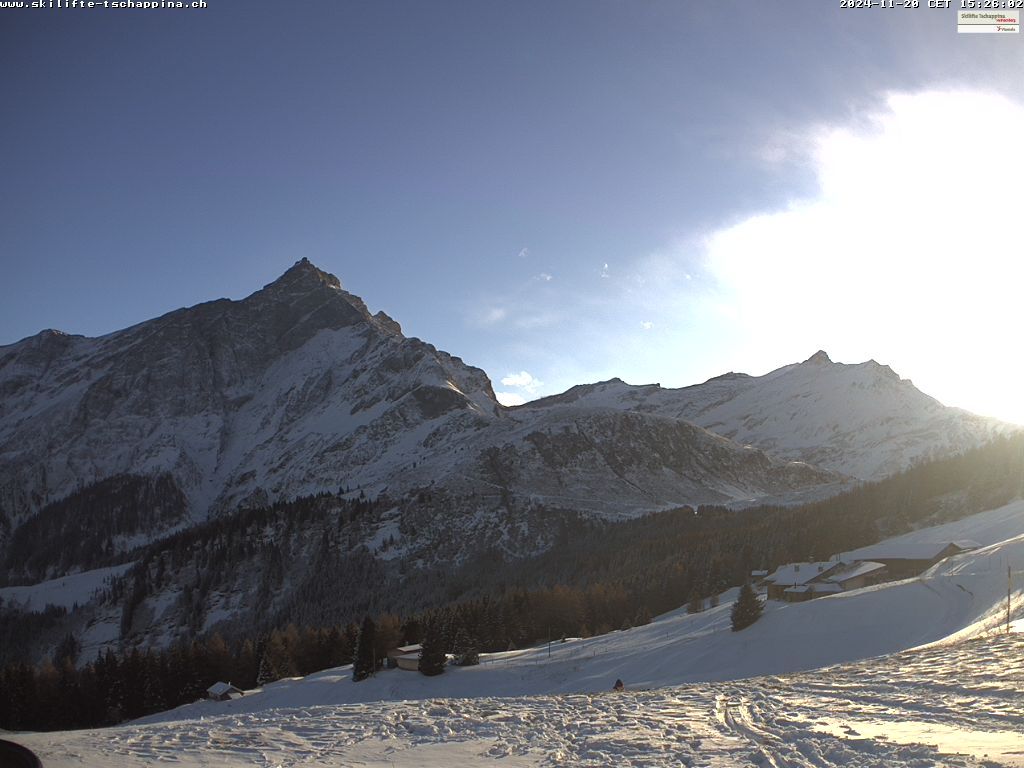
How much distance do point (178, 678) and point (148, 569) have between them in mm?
100557

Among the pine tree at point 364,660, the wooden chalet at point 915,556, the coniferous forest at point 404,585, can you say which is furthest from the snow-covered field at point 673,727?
the wooden chalet at point 915,556

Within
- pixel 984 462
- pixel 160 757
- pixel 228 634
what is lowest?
pixel 228 634

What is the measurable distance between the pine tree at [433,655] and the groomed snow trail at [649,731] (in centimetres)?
3416

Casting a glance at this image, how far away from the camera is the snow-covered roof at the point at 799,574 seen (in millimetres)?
85438

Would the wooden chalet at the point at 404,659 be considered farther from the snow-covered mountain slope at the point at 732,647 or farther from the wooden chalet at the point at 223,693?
the wooden chalet at the point at 223,693

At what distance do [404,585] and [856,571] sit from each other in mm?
81733

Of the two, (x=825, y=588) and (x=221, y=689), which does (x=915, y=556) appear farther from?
(x=221, y=689)

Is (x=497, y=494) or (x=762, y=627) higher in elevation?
(x=497, y=494)

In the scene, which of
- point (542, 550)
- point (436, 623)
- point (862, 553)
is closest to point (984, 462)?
point (862, 553)

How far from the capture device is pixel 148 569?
542ft

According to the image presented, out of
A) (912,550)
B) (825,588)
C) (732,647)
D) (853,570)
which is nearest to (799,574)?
(853,570)

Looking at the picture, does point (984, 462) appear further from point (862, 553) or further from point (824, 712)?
point (824, 712)

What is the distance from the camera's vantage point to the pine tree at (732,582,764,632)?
202 feet

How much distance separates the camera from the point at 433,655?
61.8 meters
